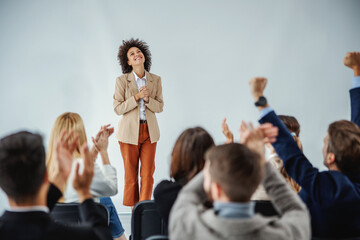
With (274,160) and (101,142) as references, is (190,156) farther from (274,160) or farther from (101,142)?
(274,160)

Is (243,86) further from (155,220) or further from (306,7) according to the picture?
(155,220)

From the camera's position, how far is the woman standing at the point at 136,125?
2912 mm

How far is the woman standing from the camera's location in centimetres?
291

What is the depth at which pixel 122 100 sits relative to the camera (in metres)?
3.01

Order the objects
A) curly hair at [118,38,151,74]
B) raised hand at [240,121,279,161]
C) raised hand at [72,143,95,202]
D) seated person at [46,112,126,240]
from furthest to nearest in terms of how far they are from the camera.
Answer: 1. curly hair at [118,38,151,74]
2. seated person at [46,112,126,240]
3. raised hand at [240,121,279,161]
4. raised hand at [72,143,95,202]

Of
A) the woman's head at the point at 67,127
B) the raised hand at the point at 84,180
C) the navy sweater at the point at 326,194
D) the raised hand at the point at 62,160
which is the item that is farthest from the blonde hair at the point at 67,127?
the navy sweater at the point at 326,194

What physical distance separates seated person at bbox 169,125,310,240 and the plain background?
2.91 meters

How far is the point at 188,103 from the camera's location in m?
3.90

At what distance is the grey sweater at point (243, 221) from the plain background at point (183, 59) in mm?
2873

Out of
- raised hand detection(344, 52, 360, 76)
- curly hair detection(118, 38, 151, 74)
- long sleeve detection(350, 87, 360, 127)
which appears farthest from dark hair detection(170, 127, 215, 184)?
curly hair detection(118, 38, 151, 74)

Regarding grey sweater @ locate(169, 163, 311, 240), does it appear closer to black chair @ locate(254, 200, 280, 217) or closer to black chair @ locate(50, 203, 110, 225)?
black chair @ locate(254, 200, 280, 217)

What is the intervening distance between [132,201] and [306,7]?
9.96ft

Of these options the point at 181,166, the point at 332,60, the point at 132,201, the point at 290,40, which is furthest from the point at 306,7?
the point at 181,166

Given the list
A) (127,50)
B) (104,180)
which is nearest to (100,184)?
(104,180)
